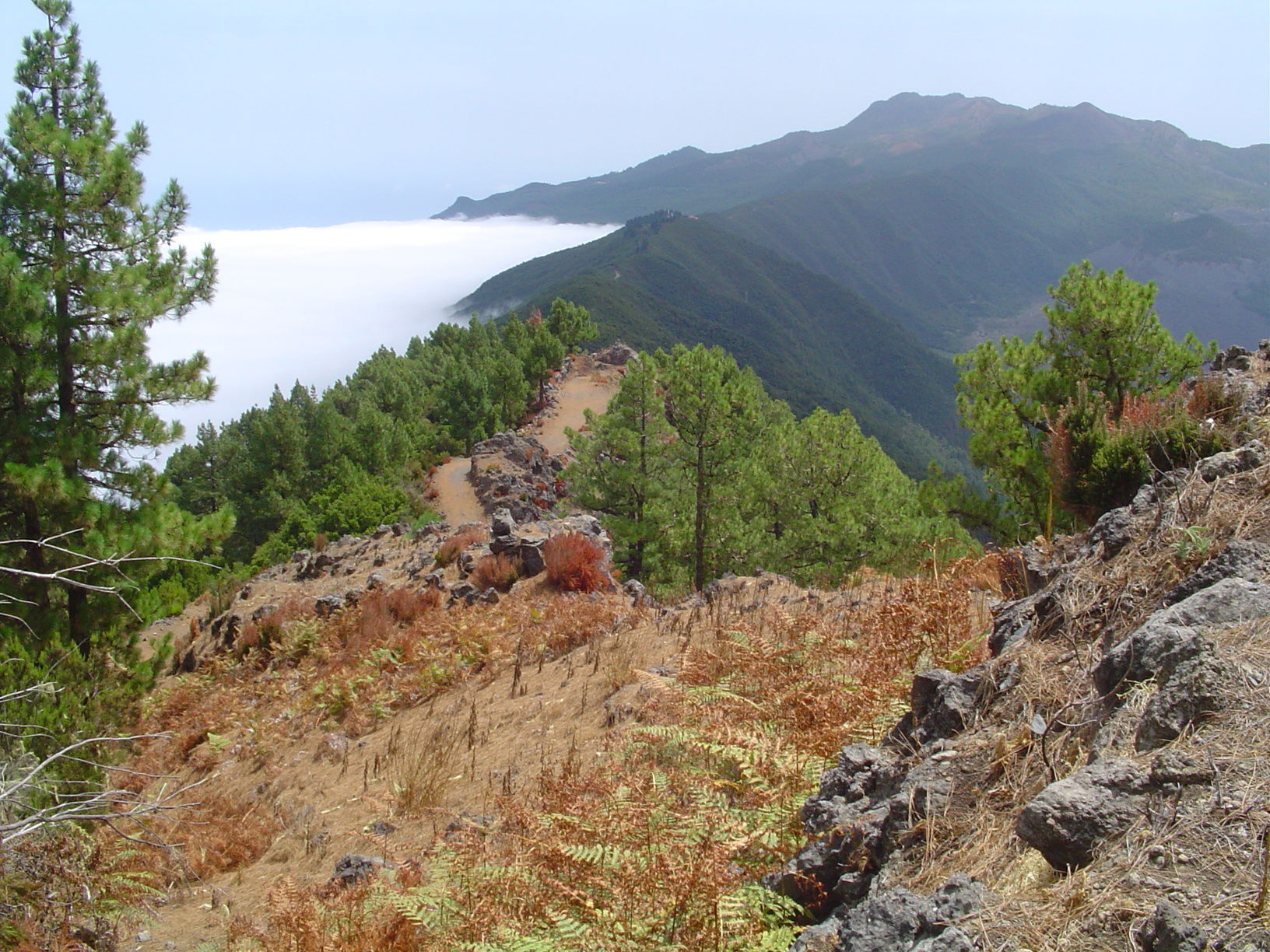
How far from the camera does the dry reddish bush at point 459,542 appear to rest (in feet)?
49.2

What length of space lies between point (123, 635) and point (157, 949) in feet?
22.5

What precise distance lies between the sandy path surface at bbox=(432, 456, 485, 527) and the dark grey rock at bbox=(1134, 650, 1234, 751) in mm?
25792

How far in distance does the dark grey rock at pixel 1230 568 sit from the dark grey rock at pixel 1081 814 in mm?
1403

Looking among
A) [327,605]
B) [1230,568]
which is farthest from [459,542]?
[1230,568]

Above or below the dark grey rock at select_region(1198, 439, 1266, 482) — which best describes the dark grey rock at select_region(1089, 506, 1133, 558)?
below

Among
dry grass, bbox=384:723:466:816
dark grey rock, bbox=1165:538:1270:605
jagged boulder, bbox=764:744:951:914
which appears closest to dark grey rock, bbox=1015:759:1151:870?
jagged boulder, bbox=764:744:951:914

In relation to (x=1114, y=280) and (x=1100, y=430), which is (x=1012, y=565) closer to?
(x=1100, y=430)

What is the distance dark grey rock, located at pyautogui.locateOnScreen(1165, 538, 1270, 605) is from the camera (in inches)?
126

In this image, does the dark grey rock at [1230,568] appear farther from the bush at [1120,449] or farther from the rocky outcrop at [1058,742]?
the bush at [1120,449]

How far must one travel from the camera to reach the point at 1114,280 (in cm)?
1411

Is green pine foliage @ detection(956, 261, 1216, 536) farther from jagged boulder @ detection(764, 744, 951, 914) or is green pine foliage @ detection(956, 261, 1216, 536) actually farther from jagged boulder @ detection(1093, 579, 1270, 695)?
jagged boulder @ detection(764, 744, 951, 914)

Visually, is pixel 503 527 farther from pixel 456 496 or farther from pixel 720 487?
pixel 456 496

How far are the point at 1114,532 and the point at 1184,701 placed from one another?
214cm

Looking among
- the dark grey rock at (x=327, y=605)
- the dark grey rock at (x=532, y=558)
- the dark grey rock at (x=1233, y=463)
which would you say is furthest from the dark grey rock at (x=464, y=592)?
the dark grey rock at (x=1233, y=463)
